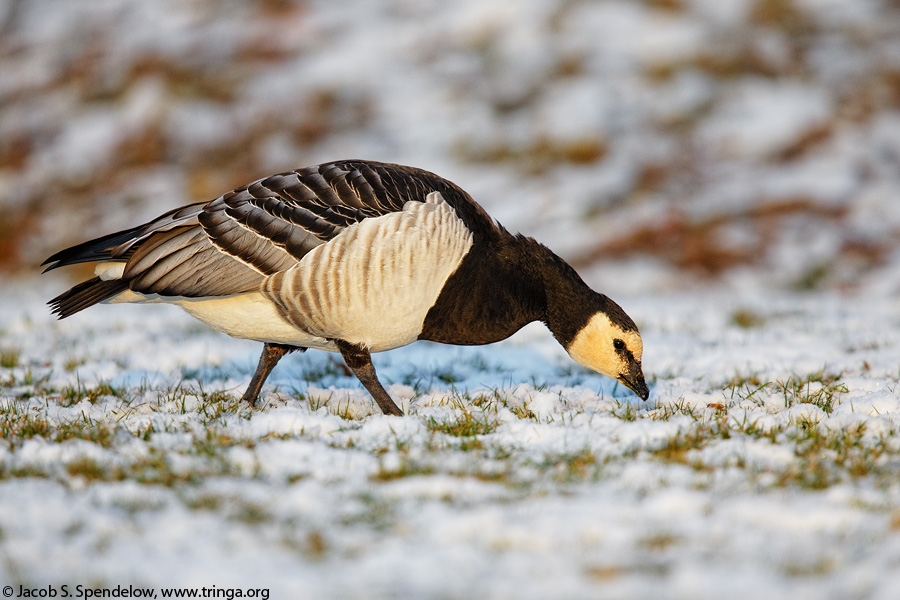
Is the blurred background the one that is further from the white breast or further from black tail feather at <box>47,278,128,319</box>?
black tail feather at <box>47,278,128,319</box>

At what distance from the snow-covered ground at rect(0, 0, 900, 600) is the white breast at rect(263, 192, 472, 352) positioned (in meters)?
0.58

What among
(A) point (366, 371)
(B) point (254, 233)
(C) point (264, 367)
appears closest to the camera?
(B) point (254, 233)

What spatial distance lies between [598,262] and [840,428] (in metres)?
9.00

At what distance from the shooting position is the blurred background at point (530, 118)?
13547 millimetres

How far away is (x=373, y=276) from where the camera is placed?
191 inches

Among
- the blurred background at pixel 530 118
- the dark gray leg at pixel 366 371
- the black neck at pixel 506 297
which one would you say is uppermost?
the blurred background at pixel 530 118

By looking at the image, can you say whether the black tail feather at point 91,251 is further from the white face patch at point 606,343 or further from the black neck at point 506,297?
the white face patch at point 606,343

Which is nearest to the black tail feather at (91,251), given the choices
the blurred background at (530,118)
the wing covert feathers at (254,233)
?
the wing covert feathers at (254,233)

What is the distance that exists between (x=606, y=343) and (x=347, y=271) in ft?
6.11

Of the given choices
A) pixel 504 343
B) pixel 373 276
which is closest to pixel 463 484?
pixel 373 276

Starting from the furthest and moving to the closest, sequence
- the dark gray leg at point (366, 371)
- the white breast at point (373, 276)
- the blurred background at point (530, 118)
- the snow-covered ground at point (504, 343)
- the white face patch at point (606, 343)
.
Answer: the blurred background at point (530, 118)
the white face patch at point (606, 343)
the dark gray leg at point (366, 371)
the white breast at point (373, 276)
the snow-covered ground at point (504, 343)

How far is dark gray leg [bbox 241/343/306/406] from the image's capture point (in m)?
5.52

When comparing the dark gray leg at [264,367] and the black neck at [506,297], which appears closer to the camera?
the black neck at [506,297]

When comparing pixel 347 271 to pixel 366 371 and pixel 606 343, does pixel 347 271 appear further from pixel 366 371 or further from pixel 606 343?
pixel 606 343
